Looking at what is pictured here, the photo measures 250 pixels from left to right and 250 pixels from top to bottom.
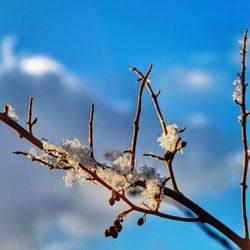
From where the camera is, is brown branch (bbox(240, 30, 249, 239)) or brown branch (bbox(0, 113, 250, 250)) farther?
brown branch (bbox(240, 30, 249, 239))

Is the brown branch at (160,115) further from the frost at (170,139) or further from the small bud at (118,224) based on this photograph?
the small bud at (118,224)

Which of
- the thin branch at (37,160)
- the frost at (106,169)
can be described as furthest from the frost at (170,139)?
the thin branch at (37,160)

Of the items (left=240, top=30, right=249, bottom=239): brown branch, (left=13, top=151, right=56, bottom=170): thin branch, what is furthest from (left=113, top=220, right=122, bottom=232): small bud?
(left=240, top=30, right=249, bottom=239): brown branch

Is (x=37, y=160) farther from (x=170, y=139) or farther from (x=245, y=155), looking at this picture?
(x=245, y=155)

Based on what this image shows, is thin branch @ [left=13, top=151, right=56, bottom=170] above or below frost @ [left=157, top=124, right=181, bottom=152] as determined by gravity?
below

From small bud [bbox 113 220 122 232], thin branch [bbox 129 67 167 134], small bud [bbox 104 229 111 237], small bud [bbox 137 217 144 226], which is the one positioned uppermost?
thin branch [bbox 129 67 167 134]

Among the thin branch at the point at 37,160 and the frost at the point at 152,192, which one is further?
the thin branch at the point at 37,160

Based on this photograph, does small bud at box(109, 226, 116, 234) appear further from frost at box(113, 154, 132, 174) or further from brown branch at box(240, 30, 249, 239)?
brown branch at box(240, 30, 249, 239)

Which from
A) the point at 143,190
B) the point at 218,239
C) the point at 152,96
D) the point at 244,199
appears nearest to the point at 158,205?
the point at 143,190
